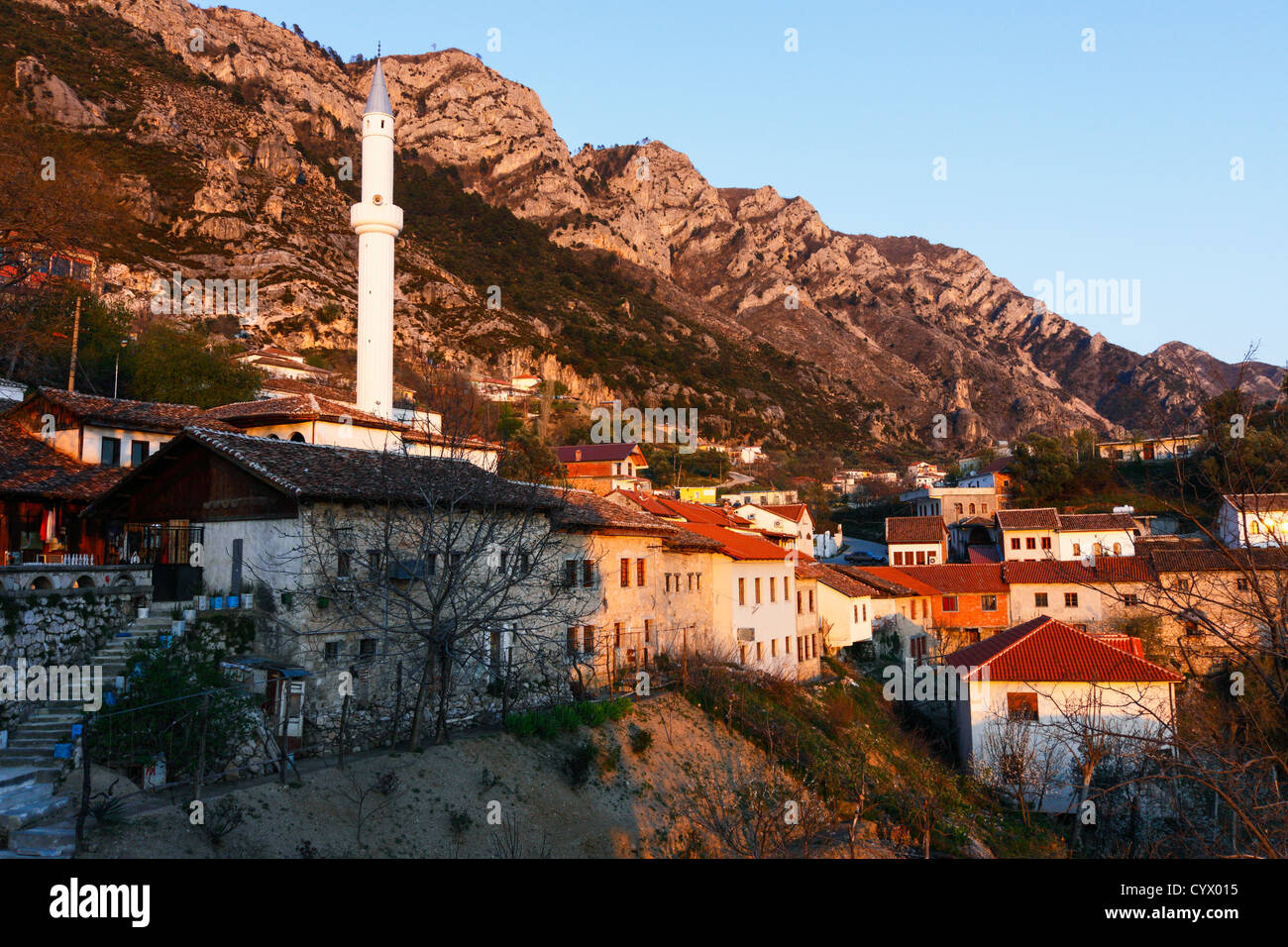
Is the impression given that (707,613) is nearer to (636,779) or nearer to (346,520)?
(636,779)

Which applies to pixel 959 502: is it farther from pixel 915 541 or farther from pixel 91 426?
pixel 91 426

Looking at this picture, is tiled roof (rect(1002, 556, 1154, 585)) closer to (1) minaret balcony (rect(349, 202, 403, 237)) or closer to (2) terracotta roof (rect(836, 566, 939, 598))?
(2) terracotta roof (rect(836, 566, 939, 598))

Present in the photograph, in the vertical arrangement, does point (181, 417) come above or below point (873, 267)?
below

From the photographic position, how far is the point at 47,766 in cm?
1298

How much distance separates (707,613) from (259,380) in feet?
83.4

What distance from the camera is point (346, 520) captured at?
18.0 m

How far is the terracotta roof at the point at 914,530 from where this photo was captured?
59.1 m

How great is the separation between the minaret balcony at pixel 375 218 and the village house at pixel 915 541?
40.2m

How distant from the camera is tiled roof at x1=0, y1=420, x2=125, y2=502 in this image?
20.1m

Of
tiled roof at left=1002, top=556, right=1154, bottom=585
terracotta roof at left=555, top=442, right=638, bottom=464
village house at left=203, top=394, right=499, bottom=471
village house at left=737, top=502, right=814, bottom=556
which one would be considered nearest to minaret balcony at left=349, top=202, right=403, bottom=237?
village house at left=203, top=394, right=499, bottom=471

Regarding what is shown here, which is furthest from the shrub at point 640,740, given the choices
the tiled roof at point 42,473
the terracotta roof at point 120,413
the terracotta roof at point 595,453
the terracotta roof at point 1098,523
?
the terracotta roof at point 595,453

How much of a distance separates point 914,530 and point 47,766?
54.9 m

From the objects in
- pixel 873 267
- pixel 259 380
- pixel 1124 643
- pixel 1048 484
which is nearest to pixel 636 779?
pixel 1124 643

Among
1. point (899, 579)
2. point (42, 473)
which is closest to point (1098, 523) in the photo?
point (899, 579)
